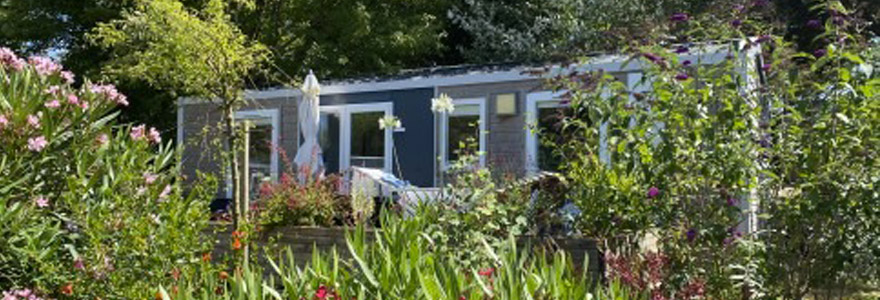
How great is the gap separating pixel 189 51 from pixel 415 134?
307 cm

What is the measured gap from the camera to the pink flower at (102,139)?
3180 mm

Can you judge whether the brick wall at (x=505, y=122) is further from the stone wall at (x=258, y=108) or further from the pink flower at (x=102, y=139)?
the pink flower at (x=102, y=139)

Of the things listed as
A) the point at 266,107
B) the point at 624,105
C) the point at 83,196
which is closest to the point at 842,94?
the point at 624,105

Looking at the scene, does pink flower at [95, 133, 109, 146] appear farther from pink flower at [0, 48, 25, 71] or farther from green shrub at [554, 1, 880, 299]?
green shrub at [554, 1, 880, 299]

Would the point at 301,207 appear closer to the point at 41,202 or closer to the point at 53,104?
the point at 53,104

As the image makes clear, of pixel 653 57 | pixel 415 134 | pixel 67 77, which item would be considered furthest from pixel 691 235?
pixel 415 134

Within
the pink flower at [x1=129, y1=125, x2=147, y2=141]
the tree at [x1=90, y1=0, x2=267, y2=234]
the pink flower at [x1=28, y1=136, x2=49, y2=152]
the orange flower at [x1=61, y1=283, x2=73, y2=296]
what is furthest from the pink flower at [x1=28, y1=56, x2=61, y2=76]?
the tree at [x1=90, y1=0, x2=267, y2=234]

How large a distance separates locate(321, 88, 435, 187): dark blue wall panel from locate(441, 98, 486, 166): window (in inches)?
10.2

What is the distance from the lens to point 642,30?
183 inches

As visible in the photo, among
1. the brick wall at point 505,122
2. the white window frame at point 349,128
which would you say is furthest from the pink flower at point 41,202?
the white window frame at point 349,128

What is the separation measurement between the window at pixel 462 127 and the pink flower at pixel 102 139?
23.6 ft

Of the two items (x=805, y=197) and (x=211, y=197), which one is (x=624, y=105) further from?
(x=211, y=197)

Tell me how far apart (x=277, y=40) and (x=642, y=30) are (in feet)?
51.6

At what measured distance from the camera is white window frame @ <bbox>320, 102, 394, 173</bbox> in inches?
453
